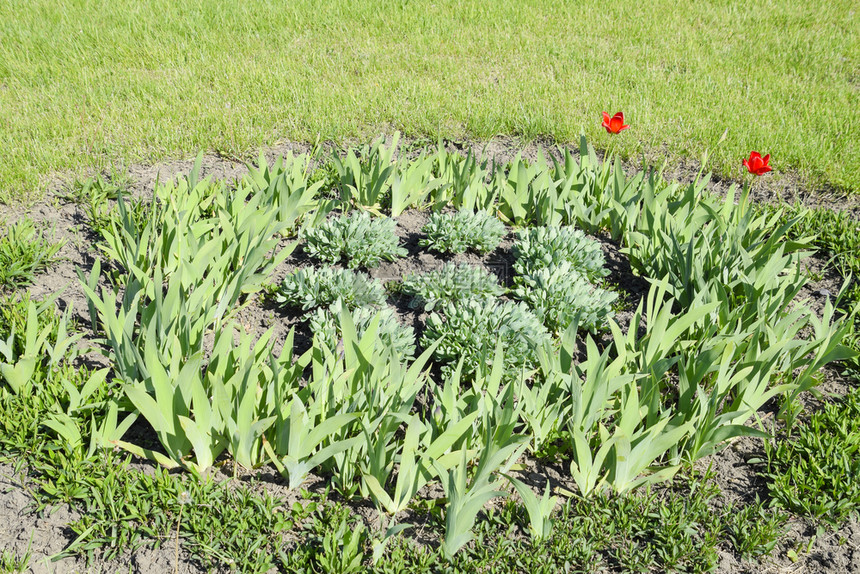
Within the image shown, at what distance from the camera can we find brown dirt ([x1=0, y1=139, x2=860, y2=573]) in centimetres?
211

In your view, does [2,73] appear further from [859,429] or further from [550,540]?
[859,429]

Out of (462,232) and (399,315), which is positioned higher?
(462,232)

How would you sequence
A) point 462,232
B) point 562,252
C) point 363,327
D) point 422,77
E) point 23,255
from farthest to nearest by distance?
point 422,77 < point 462,232 < point 562,252 < point 23,255 < point 363,327

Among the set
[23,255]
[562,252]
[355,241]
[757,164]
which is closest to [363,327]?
[355,241]

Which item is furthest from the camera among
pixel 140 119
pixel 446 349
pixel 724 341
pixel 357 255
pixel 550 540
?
pixel 140 119

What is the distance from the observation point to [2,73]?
5.23 meters

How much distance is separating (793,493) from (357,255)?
209 cm

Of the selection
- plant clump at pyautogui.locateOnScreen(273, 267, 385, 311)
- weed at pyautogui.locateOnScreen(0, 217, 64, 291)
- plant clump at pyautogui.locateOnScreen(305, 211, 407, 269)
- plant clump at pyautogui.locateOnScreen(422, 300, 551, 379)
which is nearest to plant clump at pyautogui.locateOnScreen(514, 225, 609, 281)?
plant clump at pyautogui.locateOnScreen(422, 300, 551, 379)

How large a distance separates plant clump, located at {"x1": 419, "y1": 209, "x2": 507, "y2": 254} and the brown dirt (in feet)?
0.29

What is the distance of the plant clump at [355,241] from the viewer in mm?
3363

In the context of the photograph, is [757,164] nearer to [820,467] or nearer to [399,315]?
[820,467]

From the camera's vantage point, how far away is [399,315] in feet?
10.5

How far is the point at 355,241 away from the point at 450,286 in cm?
55

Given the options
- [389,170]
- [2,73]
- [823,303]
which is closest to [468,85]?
[389,170]
